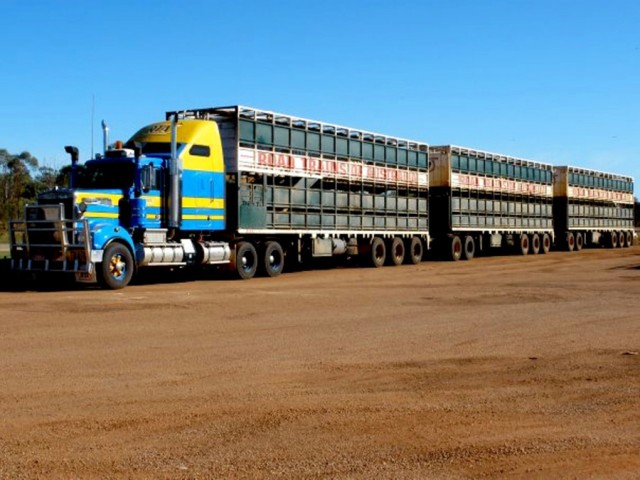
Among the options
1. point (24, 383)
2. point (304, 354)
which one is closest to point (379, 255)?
point (304, 354)

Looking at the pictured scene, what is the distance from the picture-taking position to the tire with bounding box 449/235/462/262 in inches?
1304

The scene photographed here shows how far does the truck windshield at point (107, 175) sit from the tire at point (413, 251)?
1375 cm

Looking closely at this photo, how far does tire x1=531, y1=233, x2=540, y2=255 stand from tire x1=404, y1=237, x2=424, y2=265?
11345mm

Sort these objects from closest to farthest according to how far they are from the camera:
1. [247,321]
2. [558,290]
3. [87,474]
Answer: [87,474], [247,321], [558,290]

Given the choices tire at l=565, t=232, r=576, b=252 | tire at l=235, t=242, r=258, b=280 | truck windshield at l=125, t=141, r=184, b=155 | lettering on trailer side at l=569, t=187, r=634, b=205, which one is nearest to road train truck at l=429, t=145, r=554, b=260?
tire at l=565, t=232, r=576, b=252

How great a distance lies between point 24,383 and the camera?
7766 millimetres

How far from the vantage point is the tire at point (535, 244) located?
40.1 metres

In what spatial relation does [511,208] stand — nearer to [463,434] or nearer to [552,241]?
[552,241]

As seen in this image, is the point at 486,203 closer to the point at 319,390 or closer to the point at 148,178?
the point at 148,178

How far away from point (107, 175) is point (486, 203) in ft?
66.6

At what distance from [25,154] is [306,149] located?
58.9m

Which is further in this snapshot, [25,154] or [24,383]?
[25,154]

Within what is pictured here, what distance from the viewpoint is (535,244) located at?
1586 inches

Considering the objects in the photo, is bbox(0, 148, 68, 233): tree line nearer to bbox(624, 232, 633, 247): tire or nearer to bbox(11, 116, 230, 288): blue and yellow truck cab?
bbox(11, 116, 230, 288): blue and yellow truck cab
